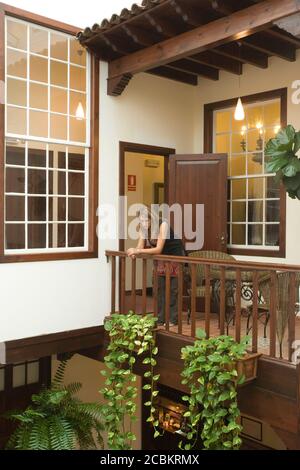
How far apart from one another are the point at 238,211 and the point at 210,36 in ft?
8.75

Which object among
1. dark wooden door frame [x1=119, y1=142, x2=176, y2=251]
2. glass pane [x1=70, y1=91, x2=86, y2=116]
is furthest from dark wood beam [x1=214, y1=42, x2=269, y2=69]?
glass pane [x1=70, y1=91, x2=86, y2=116]

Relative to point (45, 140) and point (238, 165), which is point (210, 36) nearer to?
point (45, 140)

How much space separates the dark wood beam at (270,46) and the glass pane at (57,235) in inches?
118

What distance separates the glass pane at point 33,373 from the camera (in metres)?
7.13

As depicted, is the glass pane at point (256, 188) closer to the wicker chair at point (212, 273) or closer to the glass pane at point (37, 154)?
the wicker chair at point (212, 273)

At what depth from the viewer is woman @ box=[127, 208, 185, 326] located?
5.09 metres

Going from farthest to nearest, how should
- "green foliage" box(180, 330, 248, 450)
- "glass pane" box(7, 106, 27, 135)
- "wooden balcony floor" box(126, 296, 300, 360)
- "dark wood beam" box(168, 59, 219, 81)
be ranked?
"dark wood beam" box(168, 59, 219, 81)
"glass pane" box(7, 106, 27, 135)
"wooden balcony floor" box(126, 296, 300, 360)
"green foliage" box(180, 330, 248, 450)

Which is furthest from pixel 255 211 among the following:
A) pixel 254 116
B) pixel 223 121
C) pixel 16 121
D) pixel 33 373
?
pixel 33 373

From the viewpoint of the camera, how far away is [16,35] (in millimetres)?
4922

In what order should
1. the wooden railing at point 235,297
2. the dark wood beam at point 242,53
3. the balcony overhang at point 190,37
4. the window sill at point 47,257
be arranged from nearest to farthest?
1. the wooden railing at point 235,297
2. the balcony overhang at point 190,37
3. the window sill at point 47,257
4. the dark wood beam at point 242,53

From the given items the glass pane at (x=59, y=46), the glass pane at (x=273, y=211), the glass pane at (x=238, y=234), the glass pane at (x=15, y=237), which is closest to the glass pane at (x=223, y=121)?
the glass pane at (x=273, y=211)

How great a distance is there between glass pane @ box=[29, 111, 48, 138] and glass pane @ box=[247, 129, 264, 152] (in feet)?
9.20

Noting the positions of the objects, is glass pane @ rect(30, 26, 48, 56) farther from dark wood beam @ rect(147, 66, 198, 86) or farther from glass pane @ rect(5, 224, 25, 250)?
glass pane @ rect(5, 224, 25, 250)

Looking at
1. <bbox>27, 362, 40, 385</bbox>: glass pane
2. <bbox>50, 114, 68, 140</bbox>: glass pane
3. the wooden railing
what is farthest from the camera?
<bbox>27, 362, 40, 385</bbox>: glass pane
